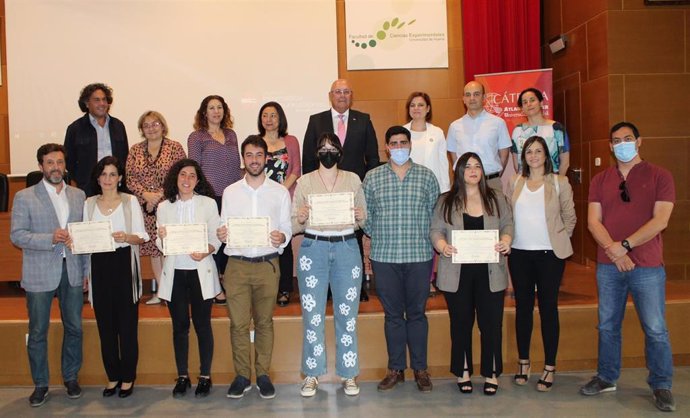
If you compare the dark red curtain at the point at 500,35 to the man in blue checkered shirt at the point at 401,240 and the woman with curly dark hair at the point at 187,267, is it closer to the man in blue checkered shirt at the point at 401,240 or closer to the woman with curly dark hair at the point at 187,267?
the man in blue checkered shirt at the point at 401,240

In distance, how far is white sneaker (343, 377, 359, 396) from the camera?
3848mm

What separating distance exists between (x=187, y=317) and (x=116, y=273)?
0.53 metres

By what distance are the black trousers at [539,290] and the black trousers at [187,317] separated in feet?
6.54

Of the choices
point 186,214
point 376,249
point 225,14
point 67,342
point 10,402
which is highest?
point 225,14

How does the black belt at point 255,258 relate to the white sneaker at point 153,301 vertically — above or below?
above

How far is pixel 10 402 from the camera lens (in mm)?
3955

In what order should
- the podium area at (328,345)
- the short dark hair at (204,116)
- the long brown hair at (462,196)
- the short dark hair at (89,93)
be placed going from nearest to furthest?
the long brown hair at (462,196)
the podium area at (328,345)
the short dark hair at (204,116)
the short dark hair at (89,93)

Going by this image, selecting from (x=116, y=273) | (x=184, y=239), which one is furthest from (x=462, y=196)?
(x=116, y=273)

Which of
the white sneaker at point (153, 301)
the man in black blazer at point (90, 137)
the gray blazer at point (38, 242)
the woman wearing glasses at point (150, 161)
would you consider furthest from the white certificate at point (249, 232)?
the man in black blazer at point (90, 137)

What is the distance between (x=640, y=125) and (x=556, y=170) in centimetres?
167

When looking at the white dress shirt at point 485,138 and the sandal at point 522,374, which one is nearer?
the sandal at point 522,374

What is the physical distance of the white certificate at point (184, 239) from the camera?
3.64m

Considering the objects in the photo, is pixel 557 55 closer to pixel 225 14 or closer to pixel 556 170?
pixel 556 170

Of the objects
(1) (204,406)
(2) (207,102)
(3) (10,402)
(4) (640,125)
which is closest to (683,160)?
(4) (640,125)
